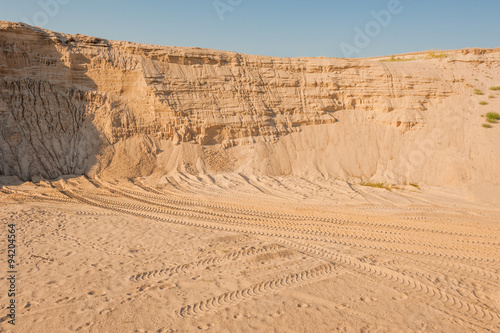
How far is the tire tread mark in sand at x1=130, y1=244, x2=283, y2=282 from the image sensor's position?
529 centimetres

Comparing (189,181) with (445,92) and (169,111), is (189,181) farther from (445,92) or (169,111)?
(445,92)

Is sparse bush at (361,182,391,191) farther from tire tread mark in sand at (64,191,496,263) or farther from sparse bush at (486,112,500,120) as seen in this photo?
tire tread mark in sand at (64,191,496,263)

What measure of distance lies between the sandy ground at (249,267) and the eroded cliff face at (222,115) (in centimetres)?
462

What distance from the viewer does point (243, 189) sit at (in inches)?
529

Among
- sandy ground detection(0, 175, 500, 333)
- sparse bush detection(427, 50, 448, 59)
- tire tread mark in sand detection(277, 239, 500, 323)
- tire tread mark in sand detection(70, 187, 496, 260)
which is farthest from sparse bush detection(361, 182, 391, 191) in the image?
sparse bush detection(427, 50, 448, 59)

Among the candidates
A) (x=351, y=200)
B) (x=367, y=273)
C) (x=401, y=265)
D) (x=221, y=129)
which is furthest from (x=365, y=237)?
(x=221, y=129)

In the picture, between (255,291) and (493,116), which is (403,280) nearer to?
(255,291)

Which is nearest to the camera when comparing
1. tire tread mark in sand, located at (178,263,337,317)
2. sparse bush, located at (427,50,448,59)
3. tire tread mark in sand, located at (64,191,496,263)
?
tire tread mark in sand, located at (178,263,337,317)

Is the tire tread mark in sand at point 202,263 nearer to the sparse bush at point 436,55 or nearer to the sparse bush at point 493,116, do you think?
the sparse bush at point 493,116

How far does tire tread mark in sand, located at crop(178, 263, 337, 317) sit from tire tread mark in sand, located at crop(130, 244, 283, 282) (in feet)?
3.42

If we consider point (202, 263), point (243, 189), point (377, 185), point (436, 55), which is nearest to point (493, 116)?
point (436, 55)

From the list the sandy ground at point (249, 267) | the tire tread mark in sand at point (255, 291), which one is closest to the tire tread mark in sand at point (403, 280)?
the sandy ground at point (249, 267)

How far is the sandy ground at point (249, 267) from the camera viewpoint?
4.20 m

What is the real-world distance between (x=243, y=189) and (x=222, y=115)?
190 inches
